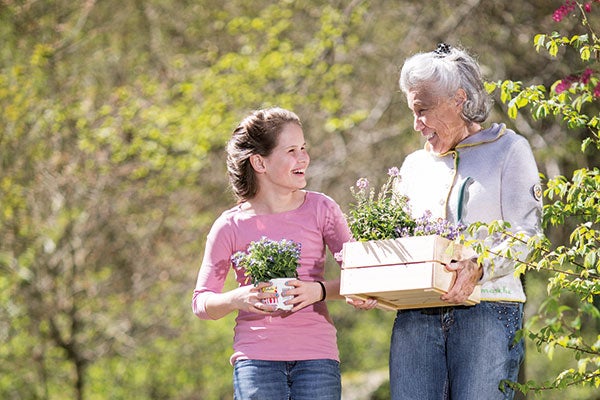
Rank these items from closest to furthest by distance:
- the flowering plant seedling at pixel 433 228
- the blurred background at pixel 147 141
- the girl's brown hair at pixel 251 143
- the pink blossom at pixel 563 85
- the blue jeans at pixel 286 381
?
the flowering plant seedling at pixel 433 228, the blue jeans at pixel 286 381, the pink blossom at pixel 563 85, the girl's brown hair at pixel 251 143, the blurred background at pixel 147 141

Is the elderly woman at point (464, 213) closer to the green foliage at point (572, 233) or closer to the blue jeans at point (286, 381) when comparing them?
the green foliage at point (572, 233)

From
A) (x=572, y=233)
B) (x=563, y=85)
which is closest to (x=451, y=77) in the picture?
(x=563, y=85)

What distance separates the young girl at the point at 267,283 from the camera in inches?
153

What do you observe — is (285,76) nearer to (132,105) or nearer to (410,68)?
(132,105)

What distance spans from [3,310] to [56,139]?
1.67m

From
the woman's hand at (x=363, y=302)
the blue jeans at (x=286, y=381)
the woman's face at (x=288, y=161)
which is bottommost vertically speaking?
the blue jeans at (x=286, y=381)

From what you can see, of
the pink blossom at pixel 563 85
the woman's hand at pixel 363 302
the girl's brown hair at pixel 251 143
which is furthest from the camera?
the girl's brown hair at pixel 251 143

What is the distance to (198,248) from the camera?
11.4 m

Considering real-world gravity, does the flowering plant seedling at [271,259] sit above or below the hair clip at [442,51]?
below

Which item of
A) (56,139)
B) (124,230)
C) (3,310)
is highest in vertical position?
(56,139)

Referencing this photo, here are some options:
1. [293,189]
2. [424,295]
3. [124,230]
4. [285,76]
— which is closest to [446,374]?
[424,295]

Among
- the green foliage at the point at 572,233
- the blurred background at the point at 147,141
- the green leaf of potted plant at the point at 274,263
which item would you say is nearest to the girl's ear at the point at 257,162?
the green leaf of potted plant at the point at 274,263

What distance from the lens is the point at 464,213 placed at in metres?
3.76

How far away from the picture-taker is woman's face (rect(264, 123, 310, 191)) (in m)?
4.09
